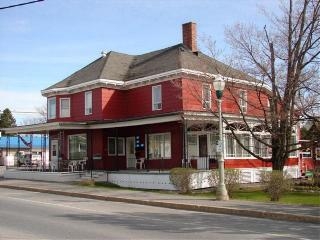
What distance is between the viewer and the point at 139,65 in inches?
1559

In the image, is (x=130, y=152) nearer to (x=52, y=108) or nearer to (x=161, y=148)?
(x=161, y=148)

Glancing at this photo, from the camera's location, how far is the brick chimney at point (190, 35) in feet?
124

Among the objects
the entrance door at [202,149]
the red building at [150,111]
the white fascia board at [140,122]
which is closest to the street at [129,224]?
the white fascia board at [140,122]

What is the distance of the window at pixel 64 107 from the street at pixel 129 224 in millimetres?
21658

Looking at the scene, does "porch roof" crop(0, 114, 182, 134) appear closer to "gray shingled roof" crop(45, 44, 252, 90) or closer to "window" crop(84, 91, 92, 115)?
"window" crop(84, 91, 92, 115)

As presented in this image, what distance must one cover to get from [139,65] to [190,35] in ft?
14.8

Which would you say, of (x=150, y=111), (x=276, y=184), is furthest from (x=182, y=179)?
(x=150, y=111)

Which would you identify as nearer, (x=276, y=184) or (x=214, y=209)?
(x=214, y=209)

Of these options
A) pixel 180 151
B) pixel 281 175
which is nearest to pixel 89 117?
pixel 180 151

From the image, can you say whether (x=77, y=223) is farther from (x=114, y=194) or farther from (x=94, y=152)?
(x=94, y=152)

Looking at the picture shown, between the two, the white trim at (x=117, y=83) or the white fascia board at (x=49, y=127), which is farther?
the white fascia board at (x=49, y=127)

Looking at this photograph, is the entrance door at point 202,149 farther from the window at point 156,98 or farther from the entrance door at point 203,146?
the window at point 156,98

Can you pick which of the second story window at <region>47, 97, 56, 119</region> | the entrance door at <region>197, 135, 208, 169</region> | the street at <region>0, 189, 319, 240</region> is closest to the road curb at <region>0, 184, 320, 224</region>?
the street at <region>0, 189, 319, 240</region>

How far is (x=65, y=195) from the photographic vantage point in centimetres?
2403
